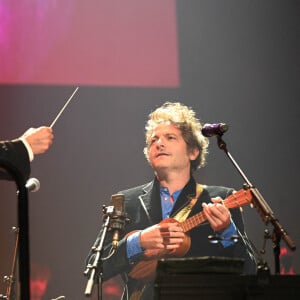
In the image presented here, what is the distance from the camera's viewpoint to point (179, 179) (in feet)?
Result: 13.2

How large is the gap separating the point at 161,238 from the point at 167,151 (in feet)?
2.04

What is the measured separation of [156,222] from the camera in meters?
3.91

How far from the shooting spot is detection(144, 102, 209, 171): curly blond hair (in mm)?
4082

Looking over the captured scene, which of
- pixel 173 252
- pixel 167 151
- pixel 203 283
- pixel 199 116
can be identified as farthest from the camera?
pixel 199 116

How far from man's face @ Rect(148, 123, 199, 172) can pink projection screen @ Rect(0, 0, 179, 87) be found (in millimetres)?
388

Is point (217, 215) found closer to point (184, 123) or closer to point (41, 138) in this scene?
point (184, 123)

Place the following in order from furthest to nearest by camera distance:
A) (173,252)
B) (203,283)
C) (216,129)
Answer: (173,252), (216,129), (203,283)

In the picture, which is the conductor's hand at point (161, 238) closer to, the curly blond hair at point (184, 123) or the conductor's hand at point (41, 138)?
the curly blond hair at point (184, 123)

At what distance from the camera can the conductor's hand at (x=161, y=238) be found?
3.82m

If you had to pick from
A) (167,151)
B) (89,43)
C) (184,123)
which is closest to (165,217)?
(167,151)

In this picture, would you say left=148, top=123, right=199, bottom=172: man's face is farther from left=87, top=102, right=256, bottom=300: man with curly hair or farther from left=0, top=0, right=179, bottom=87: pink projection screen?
left=0, top=0, right=179, bottom=87: pink projection screen

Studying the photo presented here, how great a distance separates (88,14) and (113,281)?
1.90 meters

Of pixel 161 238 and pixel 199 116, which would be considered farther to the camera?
pixel 199 116

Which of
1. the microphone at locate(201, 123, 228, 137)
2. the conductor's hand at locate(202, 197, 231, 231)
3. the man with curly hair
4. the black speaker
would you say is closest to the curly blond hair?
the man with curly hair
